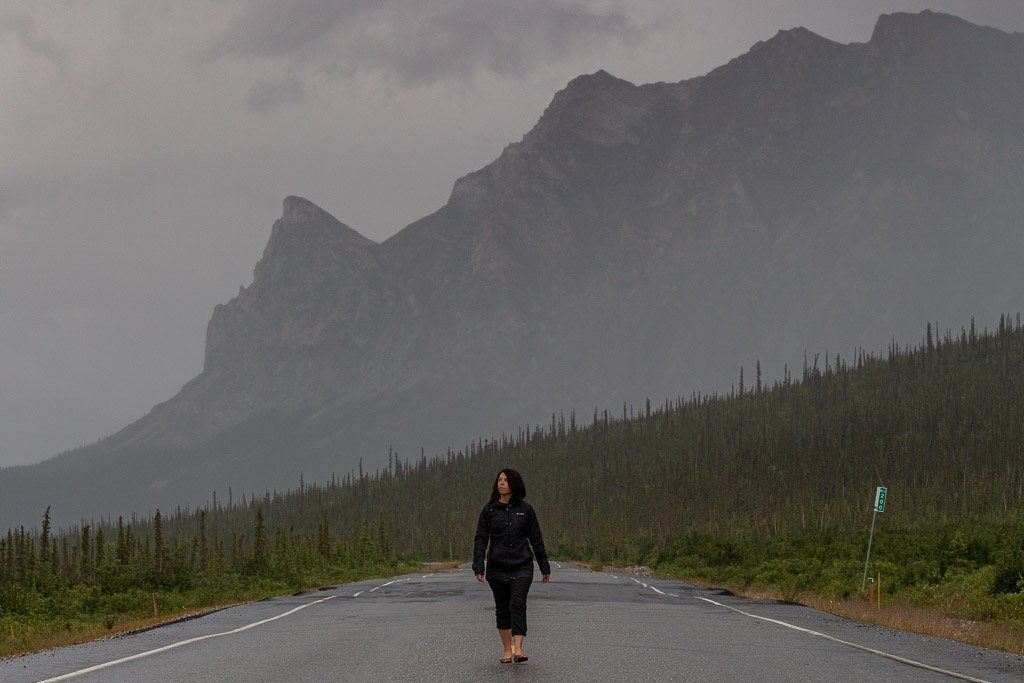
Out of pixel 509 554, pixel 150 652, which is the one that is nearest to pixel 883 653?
pixel 509 554

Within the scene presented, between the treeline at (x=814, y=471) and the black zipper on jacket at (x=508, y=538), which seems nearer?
the black zipper on jacket at (x=508, y=538)

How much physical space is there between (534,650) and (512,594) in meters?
2.28

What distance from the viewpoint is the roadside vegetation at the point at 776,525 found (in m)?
33.3

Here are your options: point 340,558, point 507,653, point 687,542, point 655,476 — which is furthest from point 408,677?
point 655,476

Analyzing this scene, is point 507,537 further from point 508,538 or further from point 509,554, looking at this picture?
point 509,554

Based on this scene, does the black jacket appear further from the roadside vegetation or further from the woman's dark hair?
the roadside vegetation

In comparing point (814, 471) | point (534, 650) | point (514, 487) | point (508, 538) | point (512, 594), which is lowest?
point (814, 471)

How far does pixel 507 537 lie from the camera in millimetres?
15984

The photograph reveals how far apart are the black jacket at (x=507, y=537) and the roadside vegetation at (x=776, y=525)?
894 centimetres

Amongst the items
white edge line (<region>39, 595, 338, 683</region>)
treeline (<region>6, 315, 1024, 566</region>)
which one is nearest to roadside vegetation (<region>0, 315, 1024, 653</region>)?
treeline (<region>6, 315, 1024, 566</region>)

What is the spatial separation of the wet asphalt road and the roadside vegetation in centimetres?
329

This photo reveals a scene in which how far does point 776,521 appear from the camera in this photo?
123688mm

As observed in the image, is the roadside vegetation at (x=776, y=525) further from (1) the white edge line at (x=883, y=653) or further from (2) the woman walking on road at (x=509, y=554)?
(2) the woman walking on road at (x=509, y=554)

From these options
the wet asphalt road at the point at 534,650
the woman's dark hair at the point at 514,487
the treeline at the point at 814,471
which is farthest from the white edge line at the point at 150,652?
the treeline at the point at 814,471
